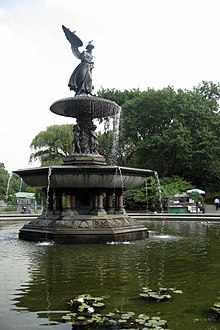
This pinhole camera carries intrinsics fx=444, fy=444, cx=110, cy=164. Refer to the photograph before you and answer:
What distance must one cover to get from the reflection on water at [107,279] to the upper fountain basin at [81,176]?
2.25 m

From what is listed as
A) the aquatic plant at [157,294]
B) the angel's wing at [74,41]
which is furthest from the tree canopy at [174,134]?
the aquatic plant at [157,294]

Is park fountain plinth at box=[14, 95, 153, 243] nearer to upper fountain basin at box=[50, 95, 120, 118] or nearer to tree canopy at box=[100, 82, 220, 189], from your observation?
Result: upper fountain basin at box=[50, 95, 120, 118]

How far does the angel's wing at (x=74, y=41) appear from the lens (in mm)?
16203

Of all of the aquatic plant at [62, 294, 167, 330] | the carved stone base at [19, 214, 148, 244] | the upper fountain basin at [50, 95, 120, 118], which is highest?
the upper fountain basin at [50, 95, 120, 118]

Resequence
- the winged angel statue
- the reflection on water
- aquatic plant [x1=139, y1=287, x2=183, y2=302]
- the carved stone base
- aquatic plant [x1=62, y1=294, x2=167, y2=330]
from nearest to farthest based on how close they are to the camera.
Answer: aquatic plant [x1=62, y1=294, x2=167, y2=330]
the reflection on water
aquatic plant [x1=139, y1=287, x2=183, y2=302]
the carved stone base
the winged angel statue

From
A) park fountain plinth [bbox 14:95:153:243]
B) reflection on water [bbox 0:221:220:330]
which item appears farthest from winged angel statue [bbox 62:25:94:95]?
reflection on water [bbox 0:221:220:330]

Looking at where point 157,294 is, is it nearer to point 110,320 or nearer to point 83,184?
point 110,320

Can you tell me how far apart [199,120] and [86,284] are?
37687 mm

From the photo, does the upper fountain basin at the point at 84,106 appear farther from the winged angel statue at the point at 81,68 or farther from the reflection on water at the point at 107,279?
the reflection on water at the point at 107,279

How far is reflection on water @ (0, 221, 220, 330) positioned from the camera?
505 cm

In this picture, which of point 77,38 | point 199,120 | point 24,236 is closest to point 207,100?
point 199,120

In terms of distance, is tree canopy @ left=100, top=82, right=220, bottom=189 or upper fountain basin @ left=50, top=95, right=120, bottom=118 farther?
tree canopy @ left=100, top=82, right=220, bottom=189

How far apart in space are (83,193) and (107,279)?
7.70 m

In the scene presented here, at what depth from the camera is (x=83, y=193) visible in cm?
1463
